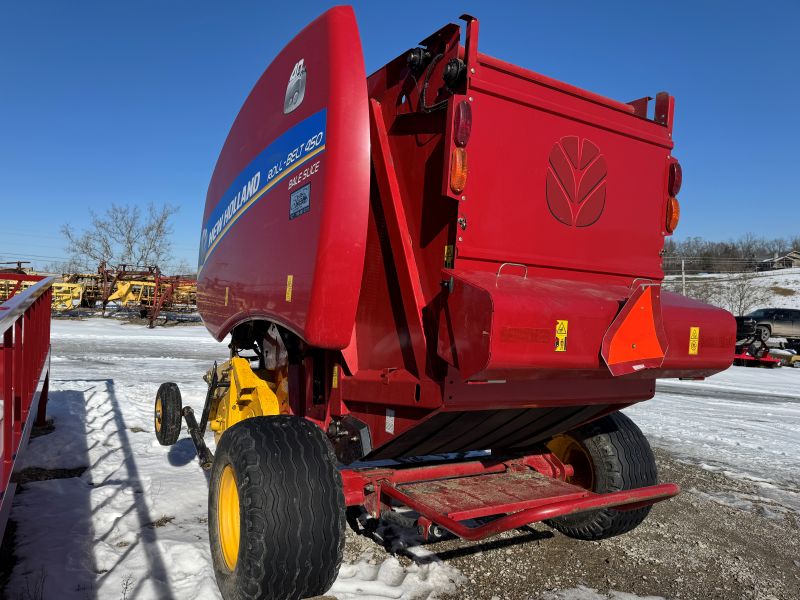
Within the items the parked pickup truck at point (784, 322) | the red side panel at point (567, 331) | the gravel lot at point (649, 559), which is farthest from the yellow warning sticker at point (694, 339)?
the parked pickup truck at point (784, 322)

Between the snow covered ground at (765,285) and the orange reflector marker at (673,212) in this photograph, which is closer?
the orange reflector marker at (673,212)

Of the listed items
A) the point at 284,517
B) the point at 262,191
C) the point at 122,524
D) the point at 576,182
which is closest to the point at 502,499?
the point at 284,517

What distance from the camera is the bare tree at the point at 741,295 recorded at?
43881 mm

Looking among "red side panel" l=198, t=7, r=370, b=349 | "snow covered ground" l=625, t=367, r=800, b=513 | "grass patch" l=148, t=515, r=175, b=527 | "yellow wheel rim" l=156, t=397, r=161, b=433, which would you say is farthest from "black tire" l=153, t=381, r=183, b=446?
"snow covered ground" l=625, t=367, r=800, b=513

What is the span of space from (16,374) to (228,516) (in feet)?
4.96

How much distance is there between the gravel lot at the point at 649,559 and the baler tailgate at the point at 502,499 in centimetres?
51

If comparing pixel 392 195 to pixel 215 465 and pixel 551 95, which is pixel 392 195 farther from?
pixel 215 465

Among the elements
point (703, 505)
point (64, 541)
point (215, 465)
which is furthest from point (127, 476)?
point (703, 505)

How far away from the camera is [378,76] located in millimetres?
3172

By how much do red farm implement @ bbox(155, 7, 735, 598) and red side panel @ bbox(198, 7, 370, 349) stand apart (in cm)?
1

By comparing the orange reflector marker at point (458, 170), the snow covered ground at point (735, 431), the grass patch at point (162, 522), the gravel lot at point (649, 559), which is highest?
the orange reflector marker at point (458, 170)

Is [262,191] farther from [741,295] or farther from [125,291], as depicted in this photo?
[741,295]

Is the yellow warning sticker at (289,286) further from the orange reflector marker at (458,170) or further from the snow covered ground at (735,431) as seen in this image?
the snow covered ground at (735,431)

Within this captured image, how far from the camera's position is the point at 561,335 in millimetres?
2424
